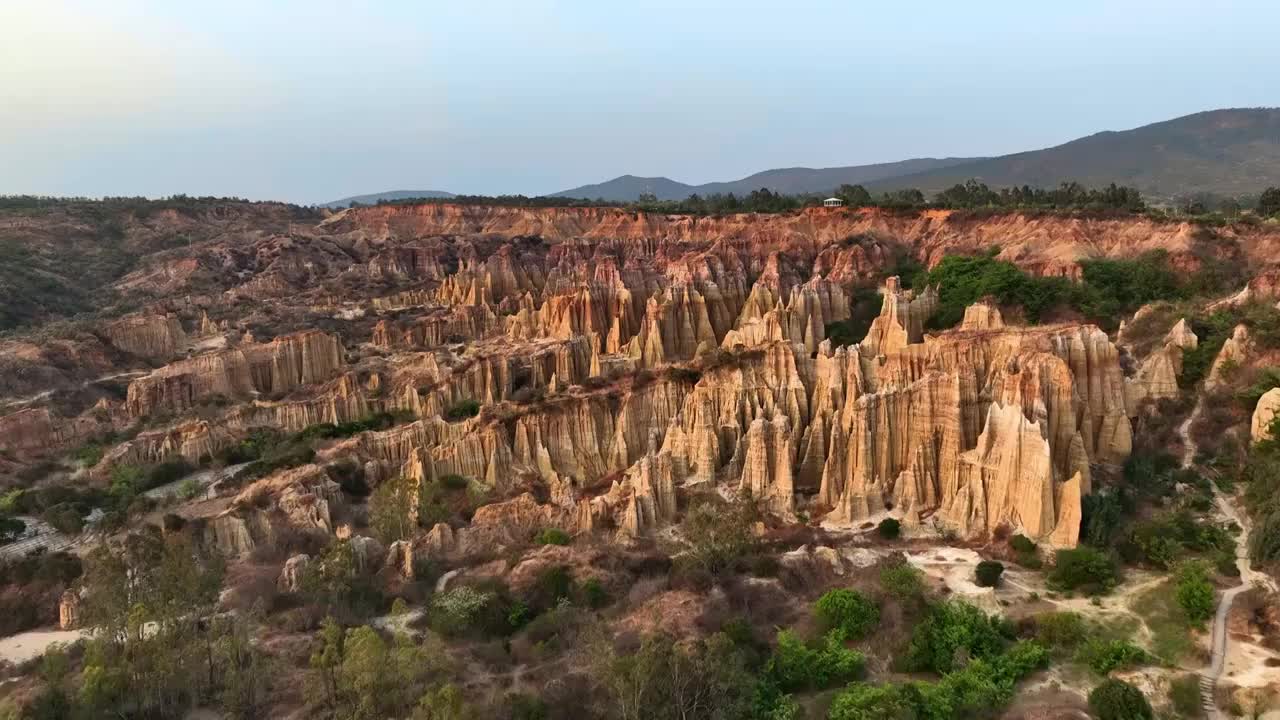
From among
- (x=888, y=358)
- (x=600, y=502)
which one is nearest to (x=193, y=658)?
(x=600, y=502)

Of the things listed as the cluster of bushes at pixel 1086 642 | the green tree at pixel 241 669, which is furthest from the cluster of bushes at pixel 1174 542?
the green tree at pixel 241 669

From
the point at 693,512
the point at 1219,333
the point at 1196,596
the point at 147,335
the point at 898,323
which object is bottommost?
the point at 1196,596

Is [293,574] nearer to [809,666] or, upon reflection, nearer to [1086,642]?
[809,666]

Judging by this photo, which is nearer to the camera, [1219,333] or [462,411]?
[1219,333]

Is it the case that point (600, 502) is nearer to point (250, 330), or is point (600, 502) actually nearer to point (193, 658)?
point (193, 658)

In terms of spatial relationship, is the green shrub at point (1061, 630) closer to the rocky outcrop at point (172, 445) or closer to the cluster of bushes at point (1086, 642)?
the cluster of bushes at point (1086, 642)

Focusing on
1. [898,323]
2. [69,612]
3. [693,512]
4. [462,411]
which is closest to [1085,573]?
[693,512]
